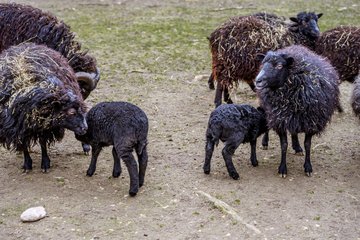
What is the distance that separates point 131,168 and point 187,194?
2.15ft

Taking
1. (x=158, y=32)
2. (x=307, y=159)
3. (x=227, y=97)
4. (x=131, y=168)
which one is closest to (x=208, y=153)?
(x=131, y=168)

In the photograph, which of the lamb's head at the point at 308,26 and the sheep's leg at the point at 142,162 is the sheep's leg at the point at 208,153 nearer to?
the sheep's leg at the point at 142,162

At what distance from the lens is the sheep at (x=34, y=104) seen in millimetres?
6430

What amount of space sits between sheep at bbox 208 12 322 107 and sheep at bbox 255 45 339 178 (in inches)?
52.4

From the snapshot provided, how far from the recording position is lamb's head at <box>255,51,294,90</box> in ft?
22.1

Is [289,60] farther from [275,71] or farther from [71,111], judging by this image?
[71,111]

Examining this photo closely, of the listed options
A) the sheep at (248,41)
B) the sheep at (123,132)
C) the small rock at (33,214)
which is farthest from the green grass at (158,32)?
the small rock at (33,214)

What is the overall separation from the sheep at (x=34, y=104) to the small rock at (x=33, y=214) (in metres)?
0.95

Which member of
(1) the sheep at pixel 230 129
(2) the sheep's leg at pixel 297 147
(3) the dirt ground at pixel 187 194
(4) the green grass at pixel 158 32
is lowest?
(3) the dirt ground at pixel 187 194

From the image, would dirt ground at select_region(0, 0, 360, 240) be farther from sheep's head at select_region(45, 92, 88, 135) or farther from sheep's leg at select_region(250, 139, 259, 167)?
sheep's head at select_region(45, 92, 88, 135)

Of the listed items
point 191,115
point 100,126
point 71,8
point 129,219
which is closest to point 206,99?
point 191,115

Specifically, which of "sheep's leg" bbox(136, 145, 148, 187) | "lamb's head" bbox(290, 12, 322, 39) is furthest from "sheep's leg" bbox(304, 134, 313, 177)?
"lamb's head" bbox(290, 12, 322, 39)

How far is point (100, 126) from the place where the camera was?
6.51 meters

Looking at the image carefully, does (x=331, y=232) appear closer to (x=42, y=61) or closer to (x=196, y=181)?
(x=196, y=181)
